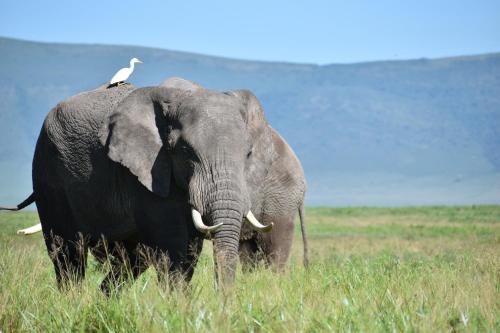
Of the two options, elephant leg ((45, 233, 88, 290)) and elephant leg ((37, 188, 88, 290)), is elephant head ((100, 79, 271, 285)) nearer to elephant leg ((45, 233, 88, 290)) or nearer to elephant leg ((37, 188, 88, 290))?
elephant leg ((37, 188, 88, 290))

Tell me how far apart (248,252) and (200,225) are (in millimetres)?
3254

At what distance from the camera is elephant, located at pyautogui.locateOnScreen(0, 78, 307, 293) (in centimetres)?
725

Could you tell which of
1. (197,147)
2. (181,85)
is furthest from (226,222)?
(181,85)

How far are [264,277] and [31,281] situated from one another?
74.9 inches

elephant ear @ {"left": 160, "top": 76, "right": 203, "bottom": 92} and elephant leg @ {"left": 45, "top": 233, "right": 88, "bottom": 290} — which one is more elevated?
elephant ear @ {"left": 160, "top": 76, "right": 203, "bottom": 92}

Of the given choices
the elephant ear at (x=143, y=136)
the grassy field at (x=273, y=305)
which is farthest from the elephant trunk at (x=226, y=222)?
the elephant ear at (x=143, y=136)

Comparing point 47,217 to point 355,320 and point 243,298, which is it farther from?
point 355,320

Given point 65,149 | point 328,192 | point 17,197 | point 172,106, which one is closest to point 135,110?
point 172,106

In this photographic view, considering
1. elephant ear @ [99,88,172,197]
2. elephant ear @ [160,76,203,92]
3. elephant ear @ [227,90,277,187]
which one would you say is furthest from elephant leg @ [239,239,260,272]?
elephant ear @ [99,88,172,197]

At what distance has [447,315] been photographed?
19.8 feet

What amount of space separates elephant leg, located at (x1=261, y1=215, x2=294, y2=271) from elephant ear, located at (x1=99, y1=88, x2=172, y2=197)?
2756mm

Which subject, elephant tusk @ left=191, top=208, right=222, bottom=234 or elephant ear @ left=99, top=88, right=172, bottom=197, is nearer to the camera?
elephant tusk @ left=191, top=208, right=222, bottom=234

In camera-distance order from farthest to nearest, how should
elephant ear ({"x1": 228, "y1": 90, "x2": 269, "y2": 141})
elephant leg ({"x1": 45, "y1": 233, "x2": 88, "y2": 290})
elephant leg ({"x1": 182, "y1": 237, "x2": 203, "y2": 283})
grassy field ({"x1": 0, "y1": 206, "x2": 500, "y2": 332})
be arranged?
elephant leg ({"x1": 45, "y1": 233, "x2": 88, "y2": 290}) < elephant ear ({"x1": 228, "y1": 90, "x2": 269, "y2": 141}) < elephant leg ({"x1": 182, "y1": 237, "x2": 203, "y2": 283}) < grassy field ({"x1": 0, "y1": 206, "x2": 500, "y2": 332})

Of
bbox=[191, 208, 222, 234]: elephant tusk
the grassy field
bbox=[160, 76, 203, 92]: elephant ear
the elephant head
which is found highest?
bbox=[160, 76, 203, 92]: elephant ear
